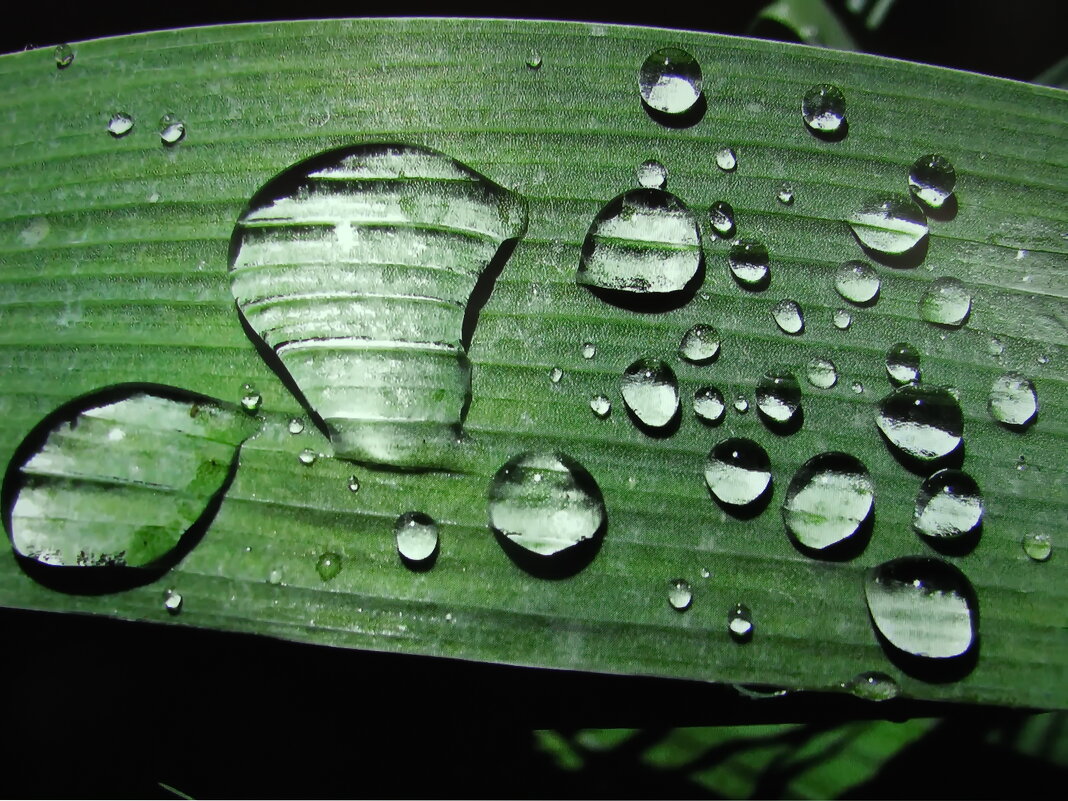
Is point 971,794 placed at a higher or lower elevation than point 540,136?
lower

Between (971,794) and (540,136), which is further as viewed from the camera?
(971,794)

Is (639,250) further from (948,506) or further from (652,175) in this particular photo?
(948,506)

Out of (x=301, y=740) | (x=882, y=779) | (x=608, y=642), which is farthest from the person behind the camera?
(x=882, y=779)

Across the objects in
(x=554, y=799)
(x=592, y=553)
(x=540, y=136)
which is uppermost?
(x=540, y=136)

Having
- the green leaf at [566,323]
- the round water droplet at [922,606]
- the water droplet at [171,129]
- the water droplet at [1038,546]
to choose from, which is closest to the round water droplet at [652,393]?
the green leaf at [566,323]

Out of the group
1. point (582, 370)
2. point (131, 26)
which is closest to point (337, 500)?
point (582, 370)

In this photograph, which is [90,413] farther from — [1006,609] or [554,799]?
[554,799]

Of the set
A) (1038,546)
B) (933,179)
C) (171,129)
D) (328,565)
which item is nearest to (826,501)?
(1038,546)
